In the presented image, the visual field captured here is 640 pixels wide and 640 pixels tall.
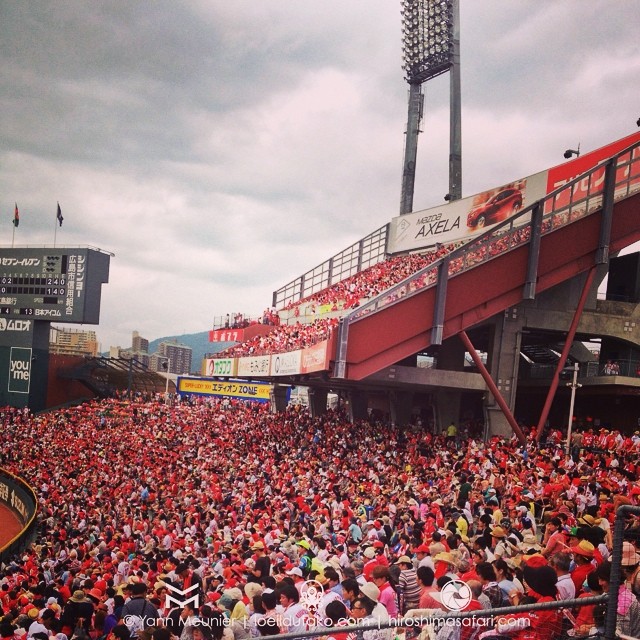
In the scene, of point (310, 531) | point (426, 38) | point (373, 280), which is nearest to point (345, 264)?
point (373, 280)

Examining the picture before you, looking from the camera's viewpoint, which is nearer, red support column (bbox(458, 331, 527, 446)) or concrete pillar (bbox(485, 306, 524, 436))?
red support column (bbox(458, 331, 527, 446))

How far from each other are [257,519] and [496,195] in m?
23.0

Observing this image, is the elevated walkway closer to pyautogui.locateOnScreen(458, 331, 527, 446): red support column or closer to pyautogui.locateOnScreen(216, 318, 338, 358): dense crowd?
pyautogui.locateOnScreen(458, 331, 527, 446): red support column

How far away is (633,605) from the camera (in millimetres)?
5547

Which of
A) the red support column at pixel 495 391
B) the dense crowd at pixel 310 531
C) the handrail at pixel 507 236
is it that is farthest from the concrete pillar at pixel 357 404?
the handrail at pixel 507 236

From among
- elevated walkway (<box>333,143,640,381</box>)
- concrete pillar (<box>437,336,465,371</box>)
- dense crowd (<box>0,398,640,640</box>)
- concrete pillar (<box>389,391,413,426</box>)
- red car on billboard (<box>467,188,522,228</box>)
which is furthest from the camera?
red car on billboard (<box>467,188,522,228</box>)

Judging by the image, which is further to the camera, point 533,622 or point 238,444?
point 238,444

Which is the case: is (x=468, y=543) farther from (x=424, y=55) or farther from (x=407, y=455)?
(x=424, y=55)

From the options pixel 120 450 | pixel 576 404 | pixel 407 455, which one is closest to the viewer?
pixel 407 455

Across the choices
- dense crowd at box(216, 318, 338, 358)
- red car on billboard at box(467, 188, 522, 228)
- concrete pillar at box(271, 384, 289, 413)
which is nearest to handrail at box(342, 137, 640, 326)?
dense crowd at box(216, 318, 338, 358)

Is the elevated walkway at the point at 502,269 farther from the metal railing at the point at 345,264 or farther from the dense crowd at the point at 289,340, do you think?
the metal railing at the point at 345,264

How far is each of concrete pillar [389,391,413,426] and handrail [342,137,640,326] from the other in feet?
33.7

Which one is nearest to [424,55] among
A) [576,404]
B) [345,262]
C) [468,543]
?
[345,262]

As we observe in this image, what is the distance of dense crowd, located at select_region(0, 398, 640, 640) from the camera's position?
7.20 m
